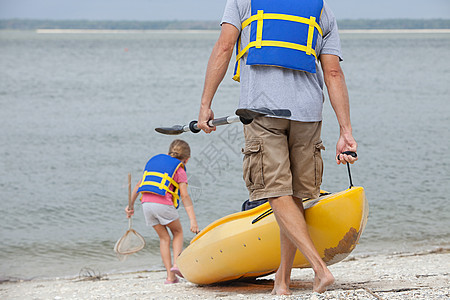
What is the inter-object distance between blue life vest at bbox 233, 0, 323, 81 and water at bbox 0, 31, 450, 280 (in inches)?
163

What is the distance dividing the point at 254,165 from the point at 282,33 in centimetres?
70

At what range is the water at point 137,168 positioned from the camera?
312 inches

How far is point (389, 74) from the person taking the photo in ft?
121

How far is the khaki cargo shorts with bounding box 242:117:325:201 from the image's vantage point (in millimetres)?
3305

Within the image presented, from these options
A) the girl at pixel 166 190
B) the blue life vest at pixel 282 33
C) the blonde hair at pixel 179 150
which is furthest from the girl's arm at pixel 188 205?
the blue life vest at pixel 282 33

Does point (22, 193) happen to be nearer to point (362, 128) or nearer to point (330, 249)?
point (330, 249)

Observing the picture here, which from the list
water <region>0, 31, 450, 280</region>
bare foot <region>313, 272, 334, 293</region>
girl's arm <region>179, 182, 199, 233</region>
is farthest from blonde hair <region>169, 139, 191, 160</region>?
bare foot <region>313, 272, 334, 293</region>

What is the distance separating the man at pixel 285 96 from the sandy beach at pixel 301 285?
41cm

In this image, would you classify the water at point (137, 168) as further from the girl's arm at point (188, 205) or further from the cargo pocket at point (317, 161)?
the cargo pocket at point (317, 161)

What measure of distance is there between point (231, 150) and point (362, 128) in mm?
5234

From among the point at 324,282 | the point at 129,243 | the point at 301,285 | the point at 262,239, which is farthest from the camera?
A: the point at 129,243

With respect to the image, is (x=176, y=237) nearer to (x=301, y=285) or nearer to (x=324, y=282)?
(x=301, y=285)

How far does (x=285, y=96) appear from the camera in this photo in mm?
3328

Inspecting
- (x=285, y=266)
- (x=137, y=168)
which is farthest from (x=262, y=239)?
(x=137, y=168)
